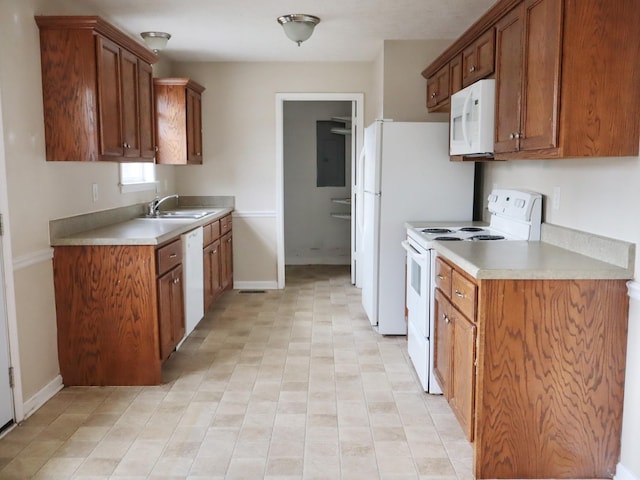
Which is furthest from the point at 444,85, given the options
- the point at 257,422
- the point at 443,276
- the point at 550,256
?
the point at 257,422

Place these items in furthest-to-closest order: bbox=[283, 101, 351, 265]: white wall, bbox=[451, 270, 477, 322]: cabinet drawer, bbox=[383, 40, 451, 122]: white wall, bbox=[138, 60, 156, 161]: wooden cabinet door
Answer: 1. bbox=[283, 101, 351, 265]: white wall
2. bbox=[383, 40, 451, 122]: white wall
3. bbox=[138, 60, 156, 161]: wooden cabinet door
4. bbox=[451, 270, 477, 322]: cabinet drawer

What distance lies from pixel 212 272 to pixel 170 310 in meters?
1.39

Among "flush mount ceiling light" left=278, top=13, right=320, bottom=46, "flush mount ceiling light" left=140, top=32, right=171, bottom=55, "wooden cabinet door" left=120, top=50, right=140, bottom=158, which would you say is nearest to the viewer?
"wooden cabinet door" left=120, top=50, right=140, bottom=158

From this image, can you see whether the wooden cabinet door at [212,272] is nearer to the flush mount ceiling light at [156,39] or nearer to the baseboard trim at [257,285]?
the baseboard trim at [257,285]

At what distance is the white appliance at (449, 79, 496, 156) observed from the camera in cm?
307

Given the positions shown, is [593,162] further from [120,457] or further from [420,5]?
[120,457]

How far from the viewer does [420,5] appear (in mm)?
3855

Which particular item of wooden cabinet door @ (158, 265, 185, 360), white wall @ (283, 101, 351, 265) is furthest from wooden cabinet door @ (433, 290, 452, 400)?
white wall @ (283, 101, 351, 265)

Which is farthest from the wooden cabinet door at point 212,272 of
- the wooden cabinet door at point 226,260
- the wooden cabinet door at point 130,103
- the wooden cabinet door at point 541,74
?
the wooden cabinet door at point 541,74

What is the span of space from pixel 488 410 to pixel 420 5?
8.89 ft

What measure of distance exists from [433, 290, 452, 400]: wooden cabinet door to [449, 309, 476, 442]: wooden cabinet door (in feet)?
0.22

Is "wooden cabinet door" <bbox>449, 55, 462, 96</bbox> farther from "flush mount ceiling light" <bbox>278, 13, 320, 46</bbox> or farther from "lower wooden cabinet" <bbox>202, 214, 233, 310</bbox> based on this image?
"lower wooden cabinet" <bbox>202, 214, 233, 310</bbox>

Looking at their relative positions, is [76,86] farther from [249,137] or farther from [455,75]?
[249,137]

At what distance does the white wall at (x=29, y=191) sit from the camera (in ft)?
9.45
